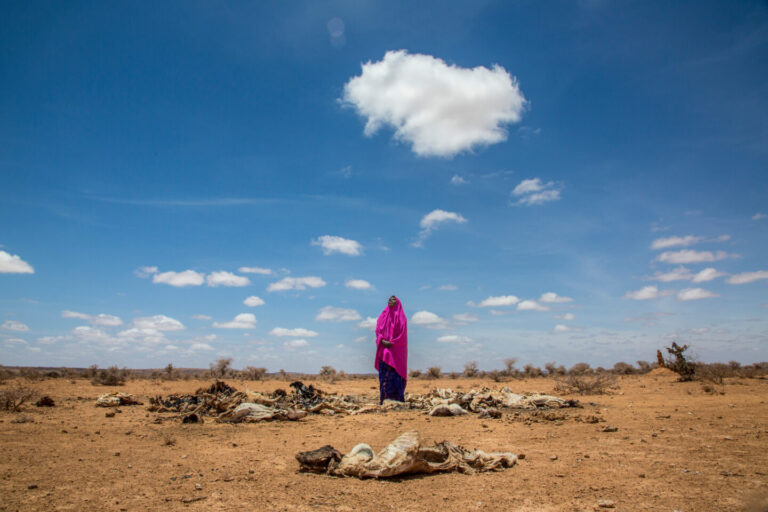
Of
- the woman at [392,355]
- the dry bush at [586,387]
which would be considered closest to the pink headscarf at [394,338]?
the woman at [392,355]

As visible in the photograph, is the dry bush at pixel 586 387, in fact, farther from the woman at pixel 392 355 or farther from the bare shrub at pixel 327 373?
the bare shrub at pixel 327 373

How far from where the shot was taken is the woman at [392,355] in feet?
42.5

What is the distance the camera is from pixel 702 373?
17594 millimetres

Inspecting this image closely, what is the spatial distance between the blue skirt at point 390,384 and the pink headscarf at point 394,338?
170mm

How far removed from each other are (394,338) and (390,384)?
56.1 inches

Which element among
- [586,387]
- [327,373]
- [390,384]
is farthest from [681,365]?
[327,373]

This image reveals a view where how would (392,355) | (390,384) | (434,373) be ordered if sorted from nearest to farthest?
1. (392,355)
2. (390,384)
3. (434,373)

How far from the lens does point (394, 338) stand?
13.0 m

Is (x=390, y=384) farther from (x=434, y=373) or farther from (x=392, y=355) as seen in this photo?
(x=434, y=373)

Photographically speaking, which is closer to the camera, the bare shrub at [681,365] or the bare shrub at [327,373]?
the bare shrub at [681,365]

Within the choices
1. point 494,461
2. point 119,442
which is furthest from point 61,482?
point 494,461

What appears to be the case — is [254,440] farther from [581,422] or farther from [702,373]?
[702,373]

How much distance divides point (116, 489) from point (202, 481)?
95cm

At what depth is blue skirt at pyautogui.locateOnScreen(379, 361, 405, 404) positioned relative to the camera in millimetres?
13078
